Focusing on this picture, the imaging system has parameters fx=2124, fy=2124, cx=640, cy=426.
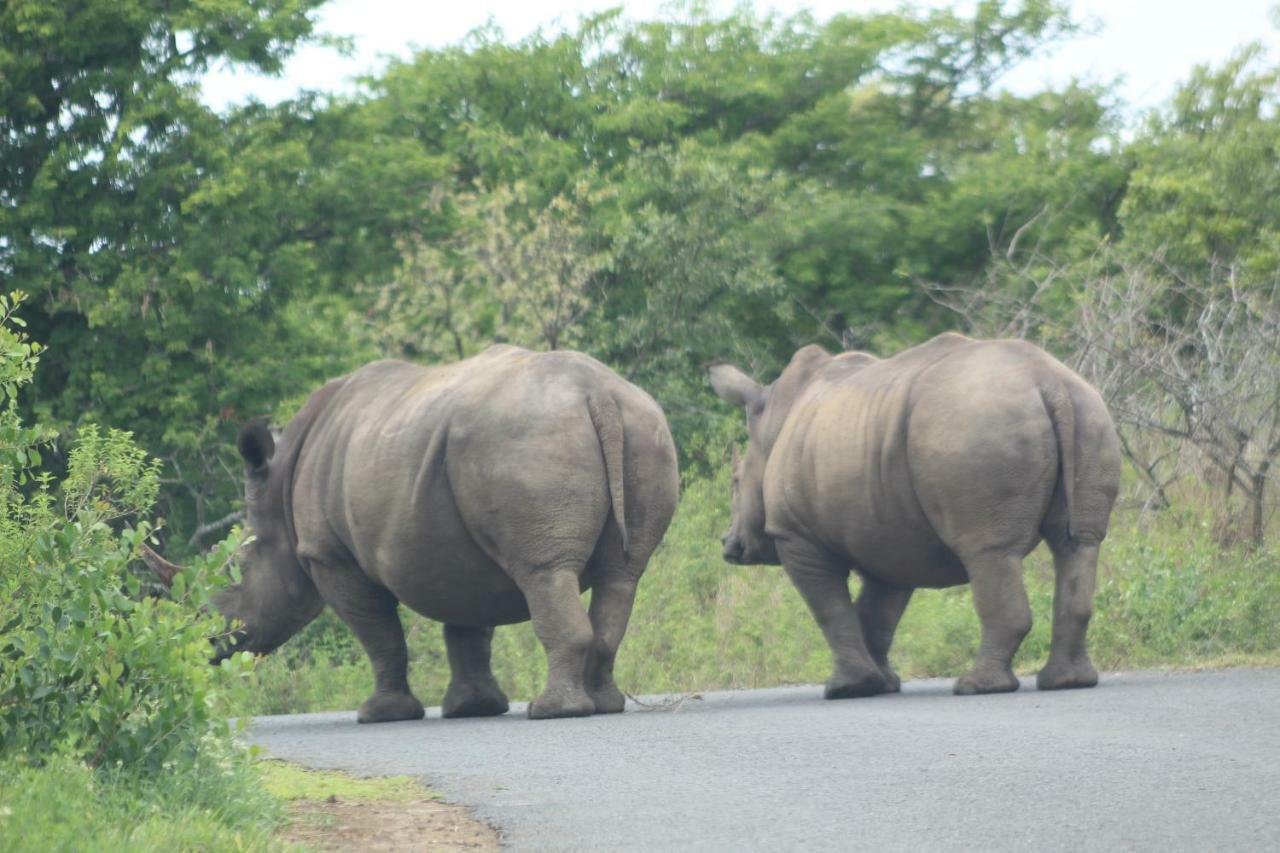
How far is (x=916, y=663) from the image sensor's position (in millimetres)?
14547

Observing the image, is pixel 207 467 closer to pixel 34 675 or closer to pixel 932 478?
Result: pixel 932 478

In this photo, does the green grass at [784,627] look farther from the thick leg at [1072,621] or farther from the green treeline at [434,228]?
the green treeline at [434,228]

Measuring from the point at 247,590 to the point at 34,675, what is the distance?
5.67 meters

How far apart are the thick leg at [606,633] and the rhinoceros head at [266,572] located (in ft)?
7.19

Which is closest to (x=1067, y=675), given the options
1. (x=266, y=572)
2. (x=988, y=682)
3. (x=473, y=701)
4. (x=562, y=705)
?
Answer: (x=988, y=682)

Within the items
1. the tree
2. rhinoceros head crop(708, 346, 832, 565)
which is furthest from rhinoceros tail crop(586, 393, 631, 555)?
the tree

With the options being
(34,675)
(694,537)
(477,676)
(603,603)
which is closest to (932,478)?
(603,603)

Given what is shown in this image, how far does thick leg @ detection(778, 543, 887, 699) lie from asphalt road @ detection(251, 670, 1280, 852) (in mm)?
872

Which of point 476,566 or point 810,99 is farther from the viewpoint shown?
point 810,99

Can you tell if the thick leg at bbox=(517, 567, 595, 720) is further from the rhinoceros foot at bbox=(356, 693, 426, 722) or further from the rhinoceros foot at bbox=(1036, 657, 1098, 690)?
the rhinoceros foot at bbox=(1036, 657, 1098, 690)

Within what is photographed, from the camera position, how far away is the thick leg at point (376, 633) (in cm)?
1122

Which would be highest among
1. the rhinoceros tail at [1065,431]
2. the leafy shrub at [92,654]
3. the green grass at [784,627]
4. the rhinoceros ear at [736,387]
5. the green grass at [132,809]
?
the rhinoceros ear at [736,387]

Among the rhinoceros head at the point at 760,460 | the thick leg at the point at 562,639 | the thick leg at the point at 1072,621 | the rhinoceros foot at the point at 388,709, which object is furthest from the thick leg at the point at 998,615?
the rhinoceros foot at the point at 388,709

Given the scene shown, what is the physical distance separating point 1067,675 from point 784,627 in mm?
5773
